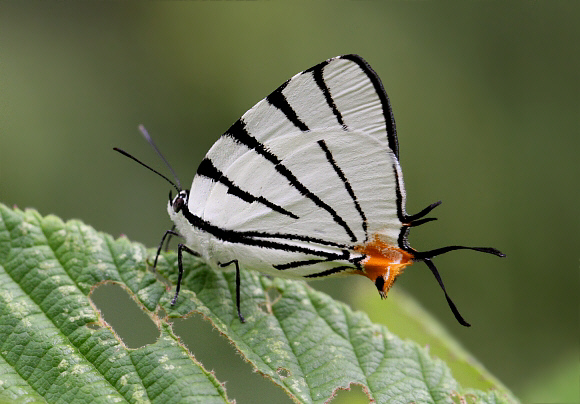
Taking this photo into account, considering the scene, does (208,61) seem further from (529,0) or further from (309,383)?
(309,383)

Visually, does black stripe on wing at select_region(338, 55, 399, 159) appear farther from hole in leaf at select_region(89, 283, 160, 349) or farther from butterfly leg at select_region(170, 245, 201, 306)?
hole in leaf at select_region(89, 283, 160, 349)

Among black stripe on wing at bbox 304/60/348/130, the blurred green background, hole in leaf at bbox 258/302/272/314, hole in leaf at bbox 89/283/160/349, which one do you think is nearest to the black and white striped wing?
black stripe on wing at bbox 304/60/348/130

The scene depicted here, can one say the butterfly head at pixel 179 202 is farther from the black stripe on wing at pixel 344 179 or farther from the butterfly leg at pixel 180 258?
the black stripe on wing at pixel 344 179

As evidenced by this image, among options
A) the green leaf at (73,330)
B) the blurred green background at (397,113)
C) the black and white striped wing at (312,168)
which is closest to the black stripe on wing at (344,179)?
the black and white striped wing at (312,168)

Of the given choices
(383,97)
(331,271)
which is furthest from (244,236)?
(383,97)

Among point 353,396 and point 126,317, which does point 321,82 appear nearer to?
point 353,396
